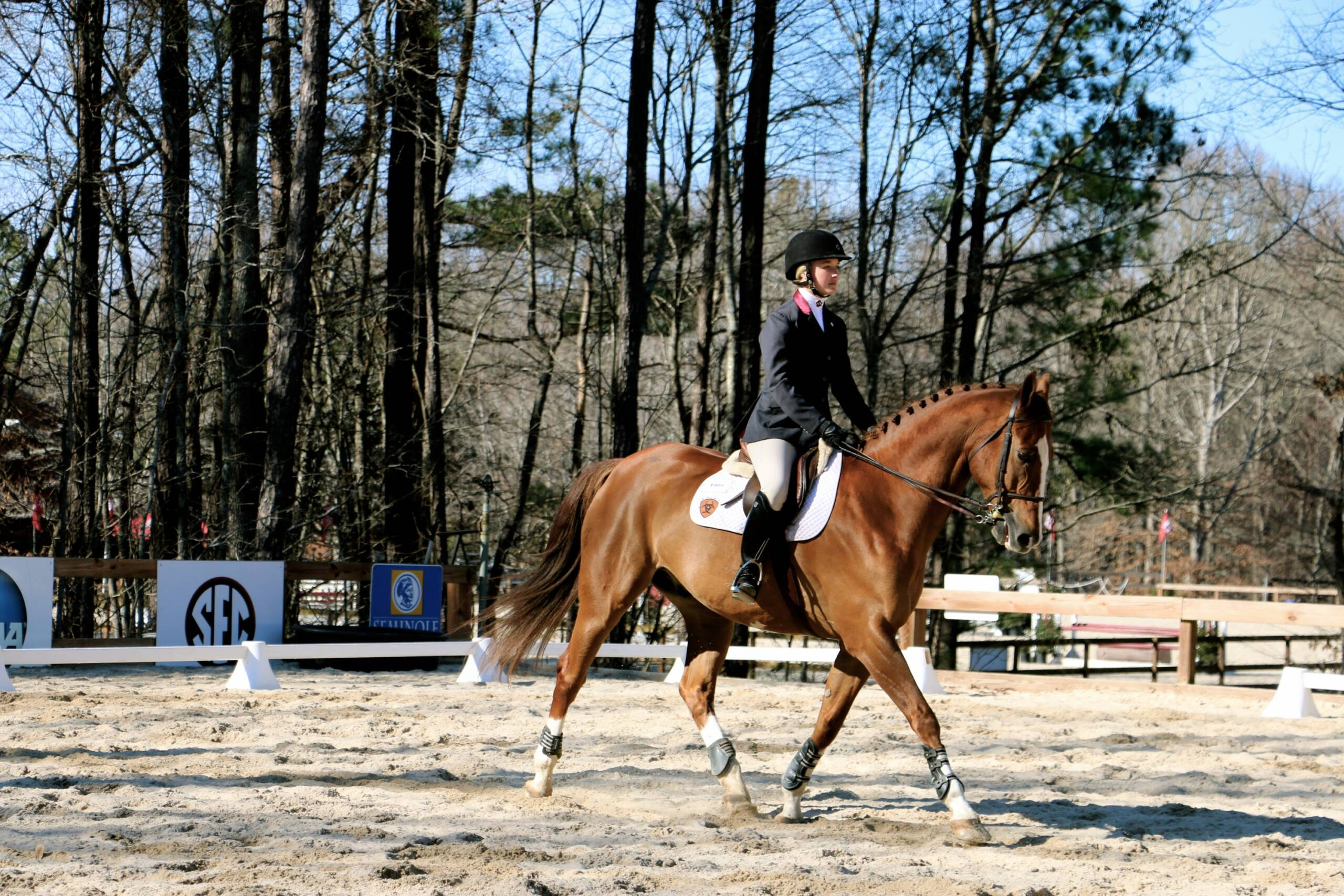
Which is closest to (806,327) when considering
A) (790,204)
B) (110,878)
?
(110,878)

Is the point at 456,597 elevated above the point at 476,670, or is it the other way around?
the point at 456,597

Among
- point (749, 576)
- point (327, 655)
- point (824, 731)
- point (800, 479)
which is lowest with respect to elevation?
point (327, 655)

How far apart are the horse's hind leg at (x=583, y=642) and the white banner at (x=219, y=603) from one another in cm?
598

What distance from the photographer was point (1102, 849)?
17.0ft

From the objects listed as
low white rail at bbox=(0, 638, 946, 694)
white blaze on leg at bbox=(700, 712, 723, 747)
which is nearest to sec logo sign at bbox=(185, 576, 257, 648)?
low white rail at bbox=(0, 638, 946, 694)

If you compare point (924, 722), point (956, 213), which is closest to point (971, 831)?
point (924, 722)

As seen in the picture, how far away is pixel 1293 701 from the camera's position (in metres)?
10.1

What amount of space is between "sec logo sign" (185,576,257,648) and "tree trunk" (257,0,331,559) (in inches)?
82.9

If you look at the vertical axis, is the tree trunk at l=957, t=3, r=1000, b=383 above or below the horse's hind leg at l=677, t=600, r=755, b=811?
above

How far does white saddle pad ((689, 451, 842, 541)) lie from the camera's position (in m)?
5.72

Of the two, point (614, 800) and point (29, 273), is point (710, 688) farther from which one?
point (29, 273)

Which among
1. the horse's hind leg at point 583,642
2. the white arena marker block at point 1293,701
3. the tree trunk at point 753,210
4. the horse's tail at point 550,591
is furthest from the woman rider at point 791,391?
the tree trunk at point 753,210

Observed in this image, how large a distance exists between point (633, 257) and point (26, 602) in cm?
779

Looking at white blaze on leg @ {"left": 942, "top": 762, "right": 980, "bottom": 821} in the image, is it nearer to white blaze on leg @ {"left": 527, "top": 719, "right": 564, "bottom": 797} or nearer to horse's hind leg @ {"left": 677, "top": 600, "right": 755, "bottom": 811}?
horse's hind leg @ {"left": 677, "top": 600, "right": 755, "bottom": 811}
